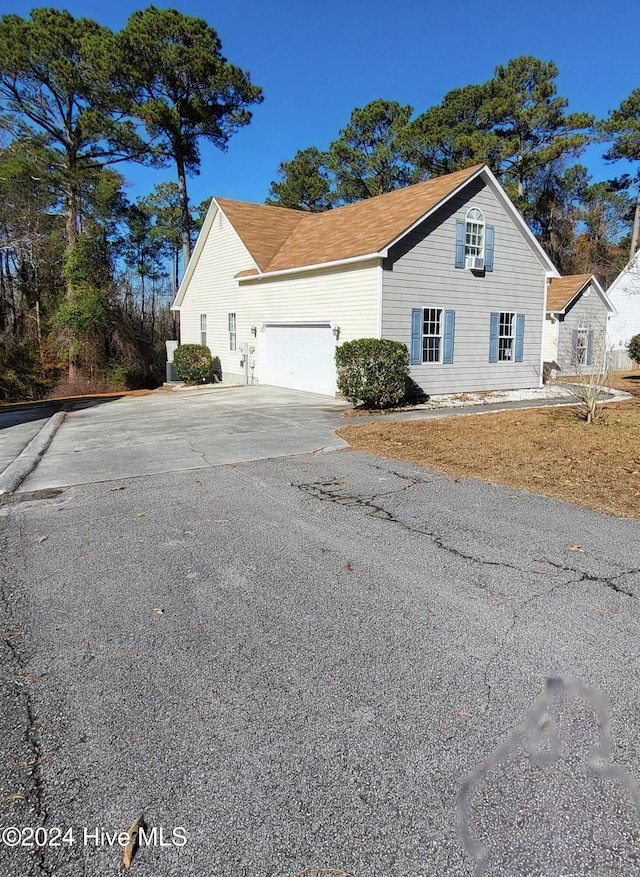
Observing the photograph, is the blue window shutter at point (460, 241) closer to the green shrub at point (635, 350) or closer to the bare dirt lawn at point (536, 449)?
the bare dirt lawn at point (536, 449)

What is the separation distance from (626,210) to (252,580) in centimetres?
4083

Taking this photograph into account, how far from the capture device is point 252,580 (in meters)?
3.73

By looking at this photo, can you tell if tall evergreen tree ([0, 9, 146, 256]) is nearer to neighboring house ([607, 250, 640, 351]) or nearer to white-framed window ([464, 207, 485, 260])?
white-framed window ([464, 207, 485, 260])

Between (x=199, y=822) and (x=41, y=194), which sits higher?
(x=41, y=194)

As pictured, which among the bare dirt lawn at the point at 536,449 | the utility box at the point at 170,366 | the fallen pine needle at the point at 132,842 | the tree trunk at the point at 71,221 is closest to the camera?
the fallen pine needle at the point at 132,842

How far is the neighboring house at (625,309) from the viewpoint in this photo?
91.4ft

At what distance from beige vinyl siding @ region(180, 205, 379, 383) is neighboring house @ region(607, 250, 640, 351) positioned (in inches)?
774

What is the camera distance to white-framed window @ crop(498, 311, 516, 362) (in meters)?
16.2

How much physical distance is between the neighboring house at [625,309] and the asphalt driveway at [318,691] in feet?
90.0

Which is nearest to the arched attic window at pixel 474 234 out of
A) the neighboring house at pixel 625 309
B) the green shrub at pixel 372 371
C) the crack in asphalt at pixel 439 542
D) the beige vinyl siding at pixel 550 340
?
the green shrub at pixel 372 371

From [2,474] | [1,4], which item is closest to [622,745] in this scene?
[2,474]

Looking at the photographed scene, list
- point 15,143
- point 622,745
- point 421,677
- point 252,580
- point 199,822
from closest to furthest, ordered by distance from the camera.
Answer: point 199,822 < point 622,745 < point 421,677 < point 252,580 < point 15,143

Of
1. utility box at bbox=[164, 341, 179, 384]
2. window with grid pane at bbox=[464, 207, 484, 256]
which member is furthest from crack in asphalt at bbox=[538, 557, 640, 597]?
utility box at bbox=[164, 341, 179, 384]

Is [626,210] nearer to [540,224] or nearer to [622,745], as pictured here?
[540,224]
